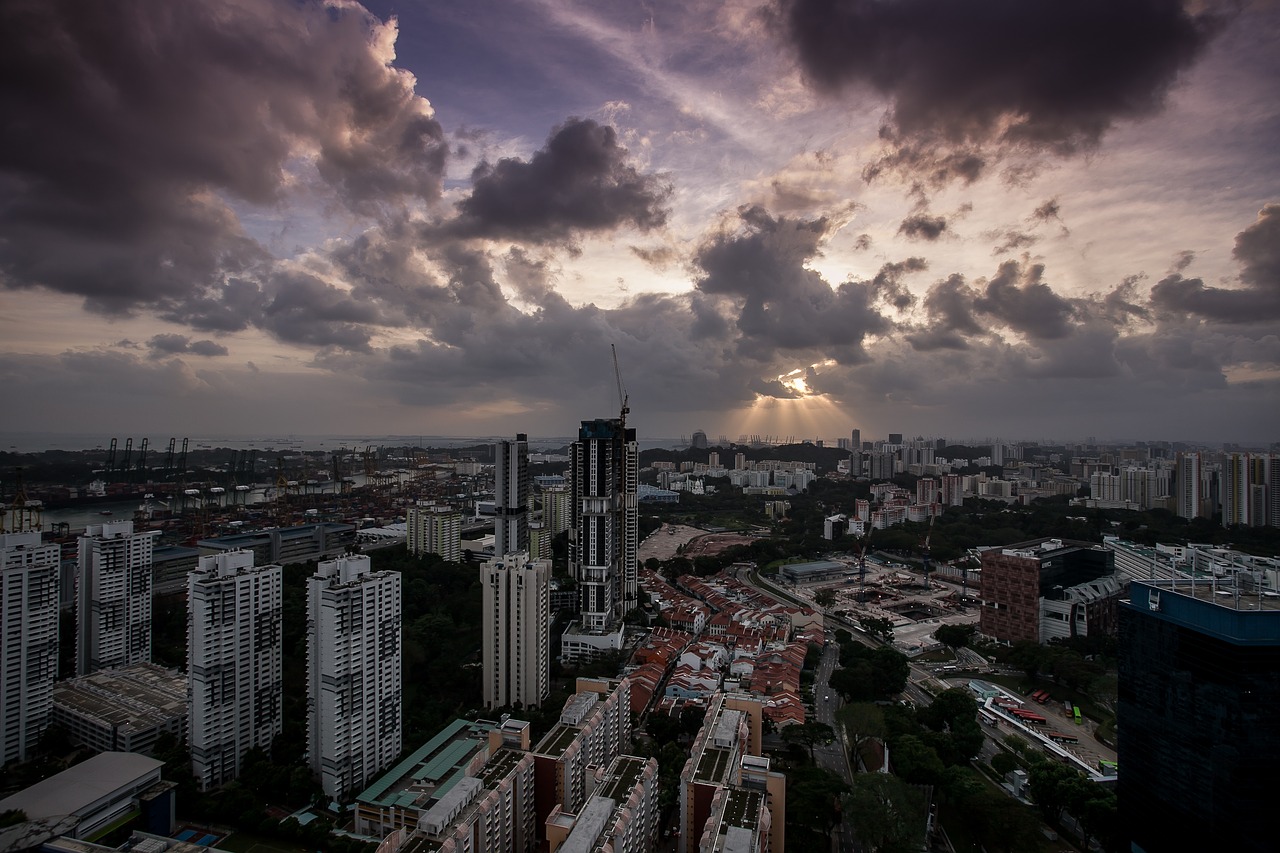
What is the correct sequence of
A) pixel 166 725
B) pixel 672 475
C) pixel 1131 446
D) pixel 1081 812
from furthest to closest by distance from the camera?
1. pixel 672 475
2. pixel 1131 446
3. pixel 166 725
4. pixel 1081 812

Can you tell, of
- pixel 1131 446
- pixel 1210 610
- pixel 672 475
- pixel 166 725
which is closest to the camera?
pixel 1210 610

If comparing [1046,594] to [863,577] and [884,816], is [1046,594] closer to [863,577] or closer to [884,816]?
[863,577]

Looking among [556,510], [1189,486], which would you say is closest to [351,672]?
[556,510]

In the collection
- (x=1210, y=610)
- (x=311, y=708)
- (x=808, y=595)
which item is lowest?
(x=808, y=595)

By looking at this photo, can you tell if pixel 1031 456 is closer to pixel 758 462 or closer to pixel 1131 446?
pixel 1131 446

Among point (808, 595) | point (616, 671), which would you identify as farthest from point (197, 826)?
point (808, 595)

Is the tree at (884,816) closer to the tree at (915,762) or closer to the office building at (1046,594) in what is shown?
the tree at (915,762)
